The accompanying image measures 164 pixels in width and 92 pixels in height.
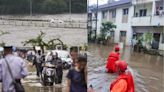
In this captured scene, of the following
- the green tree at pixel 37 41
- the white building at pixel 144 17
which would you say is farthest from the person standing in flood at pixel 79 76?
the white building at pixel 144 17

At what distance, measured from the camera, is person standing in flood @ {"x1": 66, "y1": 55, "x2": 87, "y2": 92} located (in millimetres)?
3191

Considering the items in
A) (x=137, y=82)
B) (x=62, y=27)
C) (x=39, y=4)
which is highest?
(x=39, y=4)

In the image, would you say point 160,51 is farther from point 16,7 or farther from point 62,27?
point 16,7

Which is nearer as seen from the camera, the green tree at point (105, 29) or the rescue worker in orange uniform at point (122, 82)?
the rescue worker in orange uniform at point (122, 82)

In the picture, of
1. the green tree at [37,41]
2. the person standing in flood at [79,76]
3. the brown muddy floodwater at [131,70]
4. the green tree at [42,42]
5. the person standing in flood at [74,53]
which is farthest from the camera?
the brown muddy floodwater at [131,70]

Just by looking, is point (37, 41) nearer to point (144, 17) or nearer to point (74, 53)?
point (74, 53)

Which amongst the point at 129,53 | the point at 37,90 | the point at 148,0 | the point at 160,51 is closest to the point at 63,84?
the point at 37,90

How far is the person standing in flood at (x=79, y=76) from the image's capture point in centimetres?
319

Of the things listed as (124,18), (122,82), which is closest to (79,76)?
(122,82)

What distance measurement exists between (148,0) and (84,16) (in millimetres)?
3010

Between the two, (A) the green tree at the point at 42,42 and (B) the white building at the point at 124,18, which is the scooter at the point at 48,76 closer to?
(A) the green tree at the point at 42,42

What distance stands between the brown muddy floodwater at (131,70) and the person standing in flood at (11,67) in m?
0.81

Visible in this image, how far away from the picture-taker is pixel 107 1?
166 inches

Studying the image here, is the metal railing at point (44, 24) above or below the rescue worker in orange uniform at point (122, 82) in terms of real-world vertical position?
above
